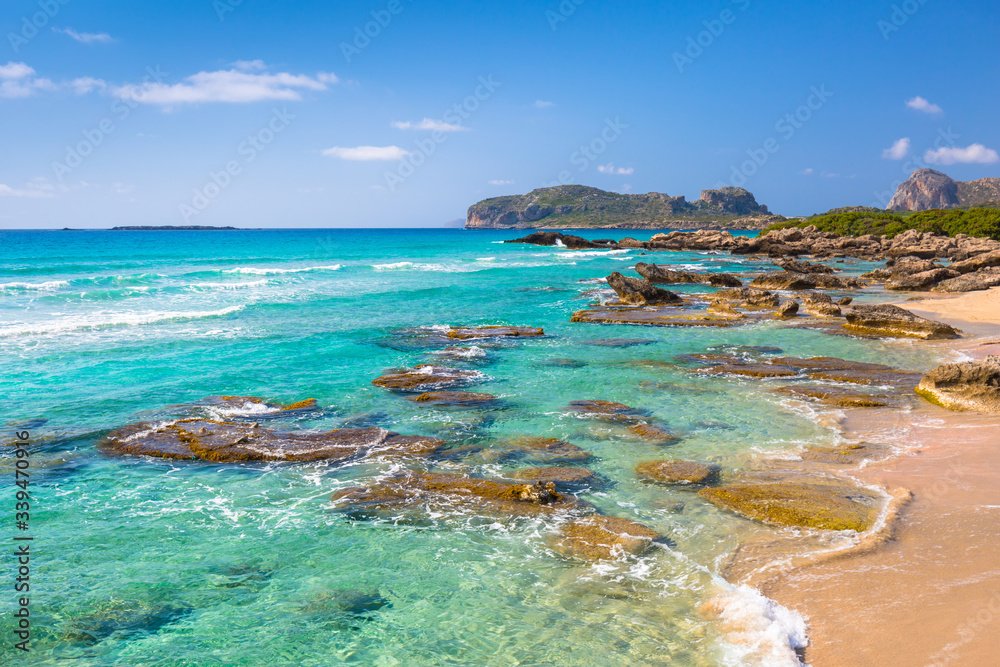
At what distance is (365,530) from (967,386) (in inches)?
494

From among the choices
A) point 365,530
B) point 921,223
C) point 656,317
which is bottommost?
point 365,530

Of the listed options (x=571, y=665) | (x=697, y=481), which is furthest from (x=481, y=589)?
(x=697, y=481)

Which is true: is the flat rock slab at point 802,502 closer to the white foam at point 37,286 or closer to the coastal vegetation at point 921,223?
the white foam at point 37,286

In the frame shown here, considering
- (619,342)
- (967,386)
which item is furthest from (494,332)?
(967,386)

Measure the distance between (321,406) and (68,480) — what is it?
4942mm

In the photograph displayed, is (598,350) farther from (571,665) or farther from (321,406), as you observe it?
(571,665)

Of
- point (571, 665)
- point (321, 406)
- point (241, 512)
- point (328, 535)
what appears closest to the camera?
point (571, 665)

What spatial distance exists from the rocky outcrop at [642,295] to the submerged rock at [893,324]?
29.1ft

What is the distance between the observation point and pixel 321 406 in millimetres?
13414

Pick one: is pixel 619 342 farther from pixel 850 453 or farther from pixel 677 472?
pixel 677 472

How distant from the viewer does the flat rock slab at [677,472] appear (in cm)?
912

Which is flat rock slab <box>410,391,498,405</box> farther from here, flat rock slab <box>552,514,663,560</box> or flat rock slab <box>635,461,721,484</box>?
flat rock slab <box>552,514,663,560</box>

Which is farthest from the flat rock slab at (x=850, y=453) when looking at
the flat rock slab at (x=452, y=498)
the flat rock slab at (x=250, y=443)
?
the flat rock slab at (x=250, y=443)

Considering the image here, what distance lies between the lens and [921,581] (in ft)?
20.2
